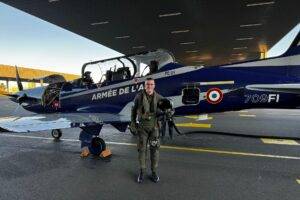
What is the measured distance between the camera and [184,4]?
1888cm

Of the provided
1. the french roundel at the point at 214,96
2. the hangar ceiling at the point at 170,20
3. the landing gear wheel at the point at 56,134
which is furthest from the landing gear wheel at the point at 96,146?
the hangar ceiling at the point at 170,20

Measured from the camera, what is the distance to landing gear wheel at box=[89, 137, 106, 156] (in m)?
8.11

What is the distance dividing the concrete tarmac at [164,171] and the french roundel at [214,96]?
147 centimetres

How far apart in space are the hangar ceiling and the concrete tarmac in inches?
447

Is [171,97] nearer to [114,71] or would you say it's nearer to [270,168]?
[114,71]

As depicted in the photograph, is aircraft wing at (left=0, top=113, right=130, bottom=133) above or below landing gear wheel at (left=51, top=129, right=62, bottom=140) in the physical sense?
above

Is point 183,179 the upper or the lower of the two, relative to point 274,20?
lower

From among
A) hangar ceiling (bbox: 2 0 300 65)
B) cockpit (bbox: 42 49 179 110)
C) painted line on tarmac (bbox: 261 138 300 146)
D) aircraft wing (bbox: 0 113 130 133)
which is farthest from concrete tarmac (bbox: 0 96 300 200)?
hangar ceiling (bbox: 2 0 300 65)

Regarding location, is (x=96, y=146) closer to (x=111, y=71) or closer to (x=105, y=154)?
(x=105, y=154)

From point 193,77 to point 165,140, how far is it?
2.51m

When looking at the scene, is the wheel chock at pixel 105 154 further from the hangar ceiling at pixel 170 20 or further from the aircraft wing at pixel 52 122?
the hangar ceiling at pixel 170 20

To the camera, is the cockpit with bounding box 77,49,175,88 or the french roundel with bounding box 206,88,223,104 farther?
the cockpit with bounding box 77,49,175,88

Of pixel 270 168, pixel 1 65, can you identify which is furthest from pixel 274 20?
pixel 1 65

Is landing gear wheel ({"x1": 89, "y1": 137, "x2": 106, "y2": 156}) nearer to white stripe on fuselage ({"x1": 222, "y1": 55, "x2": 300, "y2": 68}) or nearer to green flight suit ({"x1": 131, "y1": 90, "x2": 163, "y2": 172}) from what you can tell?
green flight suit ({"x1": 131, "y1": 90, "x2": 163, "y2": 172})
